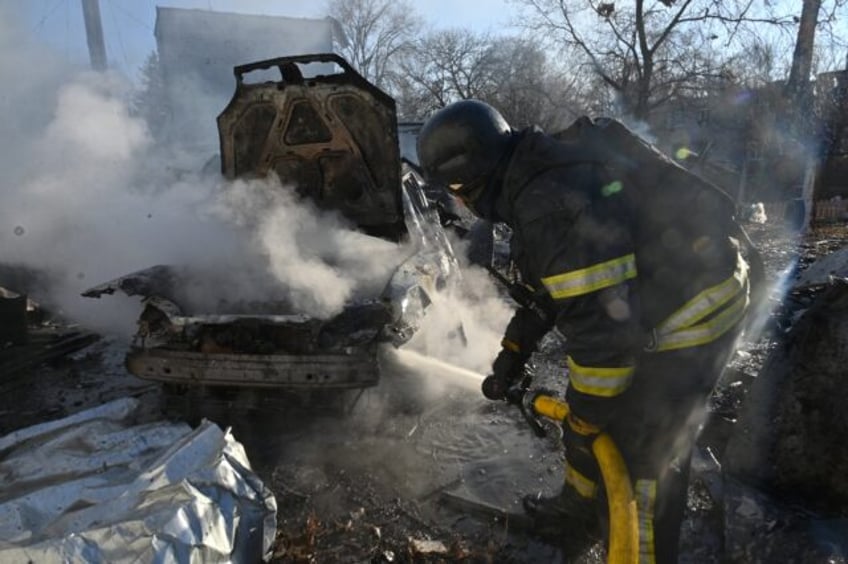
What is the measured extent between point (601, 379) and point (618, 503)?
49cm

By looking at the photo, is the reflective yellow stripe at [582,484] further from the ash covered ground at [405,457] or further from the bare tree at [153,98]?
the bare tree at [153,98]

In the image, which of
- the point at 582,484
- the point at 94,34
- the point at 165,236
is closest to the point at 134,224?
the point at 165,236

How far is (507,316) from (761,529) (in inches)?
148

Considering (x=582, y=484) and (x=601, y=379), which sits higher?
(x=601, y=379)

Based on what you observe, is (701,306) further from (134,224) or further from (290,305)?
(134,224)

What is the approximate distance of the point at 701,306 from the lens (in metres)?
2.07

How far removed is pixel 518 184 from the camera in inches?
81.1

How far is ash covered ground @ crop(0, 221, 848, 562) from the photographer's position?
2.81 meters

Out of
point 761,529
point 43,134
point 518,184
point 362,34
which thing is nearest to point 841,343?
point 761,529

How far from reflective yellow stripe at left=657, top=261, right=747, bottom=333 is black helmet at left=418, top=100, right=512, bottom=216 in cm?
88

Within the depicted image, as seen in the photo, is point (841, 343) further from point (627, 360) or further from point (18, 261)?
point (18, 261)

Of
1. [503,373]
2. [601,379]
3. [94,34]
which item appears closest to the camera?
[601,379]

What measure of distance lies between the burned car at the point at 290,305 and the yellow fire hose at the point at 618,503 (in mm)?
1644

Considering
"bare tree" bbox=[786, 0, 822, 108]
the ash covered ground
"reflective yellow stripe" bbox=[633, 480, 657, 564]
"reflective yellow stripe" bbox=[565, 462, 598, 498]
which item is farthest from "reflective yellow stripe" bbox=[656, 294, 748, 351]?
"bare tree" bbox=[786, 0, 822, 108]
